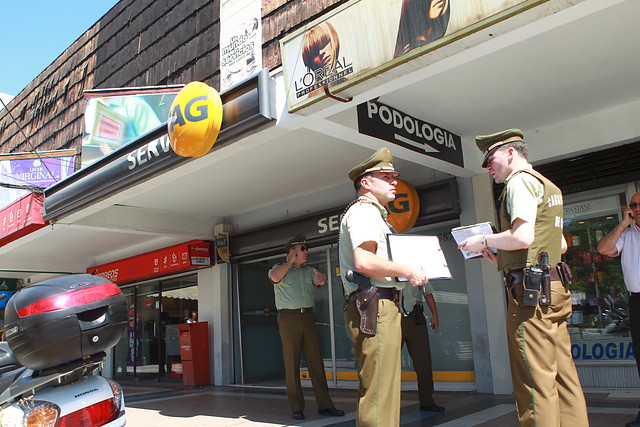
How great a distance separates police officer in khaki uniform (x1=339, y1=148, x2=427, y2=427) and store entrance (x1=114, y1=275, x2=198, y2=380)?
801cm

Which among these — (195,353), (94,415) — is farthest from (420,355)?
(195,353)

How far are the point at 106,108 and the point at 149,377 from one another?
6094 mm

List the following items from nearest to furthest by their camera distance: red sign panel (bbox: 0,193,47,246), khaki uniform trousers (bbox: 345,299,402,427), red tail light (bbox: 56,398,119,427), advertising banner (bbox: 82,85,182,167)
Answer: red tail light (bbox: 56,398,119,427) < khaki uniform trousers (bbox: 345,299,402,427) < advertising banner (bbox: 82,85,182,167) < red sign panel (bbox: 0,193,47,246)

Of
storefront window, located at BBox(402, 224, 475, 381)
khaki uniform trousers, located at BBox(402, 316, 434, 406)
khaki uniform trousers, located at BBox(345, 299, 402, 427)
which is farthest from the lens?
storefront window, located at BBox(402, 224, 475, 381)

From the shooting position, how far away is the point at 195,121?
16.7 feet

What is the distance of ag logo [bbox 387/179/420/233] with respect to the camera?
245 inches

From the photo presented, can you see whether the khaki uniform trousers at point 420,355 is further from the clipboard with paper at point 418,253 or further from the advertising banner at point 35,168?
the advertising banner at point 35,168

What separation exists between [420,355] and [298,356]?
1.24 meters

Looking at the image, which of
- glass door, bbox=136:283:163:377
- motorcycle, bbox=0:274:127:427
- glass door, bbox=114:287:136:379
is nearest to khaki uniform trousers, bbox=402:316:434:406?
motorcycle, bbox=0:274:127:427

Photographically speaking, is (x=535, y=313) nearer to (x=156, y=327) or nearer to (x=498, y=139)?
Result: (x=498, y=139)

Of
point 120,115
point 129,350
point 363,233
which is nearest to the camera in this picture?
point 363,233

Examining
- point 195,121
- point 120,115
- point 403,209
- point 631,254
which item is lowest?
point 631,254

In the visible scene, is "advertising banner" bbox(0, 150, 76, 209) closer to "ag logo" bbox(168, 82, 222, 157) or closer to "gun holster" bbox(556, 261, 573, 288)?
"ag logo" bbox(168, 82, 222, 157)

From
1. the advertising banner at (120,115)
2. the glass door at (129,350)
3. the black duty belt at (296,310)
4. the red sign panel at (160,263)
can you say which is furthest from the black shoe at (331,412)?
the glass door at (129,350)
